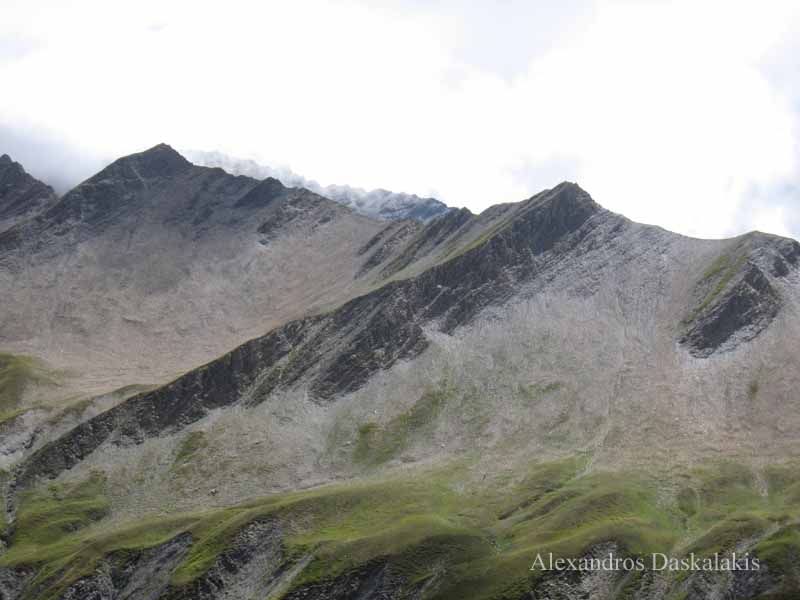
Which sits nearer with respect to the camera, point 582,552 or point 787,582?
point 787,582

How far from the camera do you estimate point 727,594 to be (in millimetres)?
169125

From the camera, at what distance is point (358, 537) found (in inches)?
7825

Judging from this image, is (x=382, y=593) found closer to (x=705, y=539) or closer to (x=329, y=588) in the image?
(x=329, y=588)

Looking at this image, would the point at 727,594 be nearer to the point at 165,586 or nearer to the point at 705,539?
the point at 705,539

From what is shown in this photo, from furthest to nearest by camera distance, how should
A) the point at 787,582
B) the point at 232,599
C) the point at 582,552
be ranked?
1. the point at 232,599
2. the point at 582,552
3. the point at 787,582

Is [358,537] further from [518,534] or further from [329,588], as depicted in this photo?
[518,534]

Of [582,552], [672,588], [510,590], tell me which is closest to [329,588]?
[510,590]

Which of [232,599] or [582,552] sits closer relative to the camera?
[582,552]

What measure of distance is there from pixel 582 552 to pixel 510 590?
50.5 ft

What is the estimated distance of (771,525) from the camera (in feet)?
610

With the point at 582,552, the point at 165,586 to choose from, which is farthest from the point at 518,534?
the point at 165,586

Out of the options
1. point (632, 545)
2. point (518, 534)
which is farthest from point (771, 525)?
point (518, 534)

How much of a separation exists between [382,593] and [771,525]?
7098cm

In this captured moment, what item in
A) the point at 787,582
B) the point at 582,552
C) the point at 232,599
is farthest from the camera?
the point at 232,599
